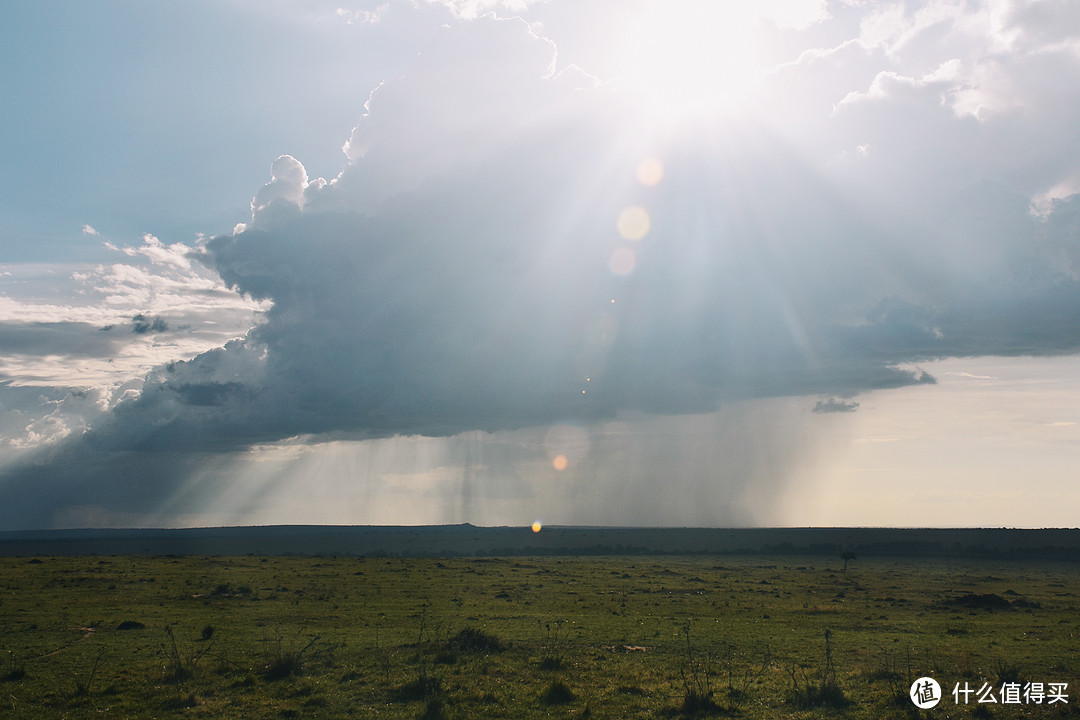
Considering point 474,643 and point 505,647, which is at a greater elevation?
point 474,643

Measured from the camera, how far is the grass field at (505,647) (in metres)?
24.9

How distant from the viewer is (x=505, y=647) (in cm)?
3481

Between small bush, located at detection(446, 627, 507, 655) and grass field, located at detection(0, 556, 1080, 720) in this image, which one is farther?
small bush, located at detection(446, 627, 507, 655)

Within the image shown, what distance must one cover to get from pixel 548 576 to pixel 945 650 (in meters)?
50.4

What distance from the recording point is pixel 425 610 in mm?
50625

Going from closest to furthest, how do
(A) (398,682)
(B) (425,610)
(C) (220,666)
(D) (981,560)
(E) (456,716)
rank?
1. (E) (456,716)
2. (A) (398,682)
3. (C) (220,666)
4. (B) (425,610)
5. (D) (981,560)

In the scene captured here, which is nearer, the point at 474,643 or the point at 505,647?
the point at 474,643

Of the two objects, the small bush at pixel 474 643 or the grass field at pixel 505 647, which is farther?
the small bush at pixel 474 643

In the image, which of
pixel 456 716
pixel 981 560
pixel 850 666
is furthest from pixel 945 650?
pixel 981 560

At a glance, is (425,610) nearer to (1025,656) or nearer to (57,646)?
(57,646)

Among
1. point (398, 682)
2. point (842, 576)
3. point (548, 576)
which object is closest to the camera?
point (398, 682)

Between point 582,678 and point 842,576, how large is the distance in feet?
238

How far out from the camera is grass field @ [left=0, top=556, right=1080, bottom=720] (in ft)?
81.6

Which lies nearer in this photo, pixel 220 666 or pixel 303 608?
pixel 220 666
